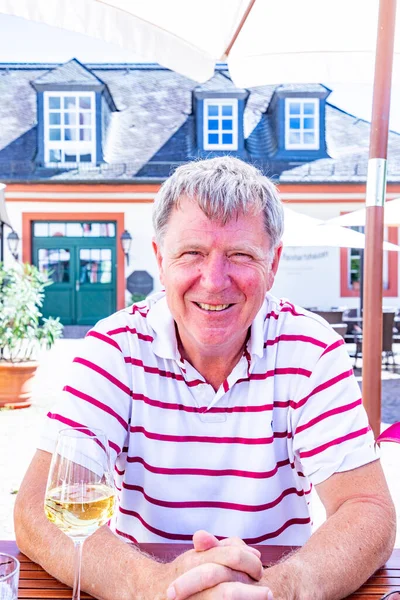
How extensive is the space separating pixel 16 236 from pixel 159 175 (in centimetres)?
388

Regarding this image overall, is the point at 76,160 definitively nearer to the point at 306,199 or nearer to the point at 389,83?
the point at 306,199

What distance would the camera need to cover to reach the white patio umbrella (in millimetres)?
3320

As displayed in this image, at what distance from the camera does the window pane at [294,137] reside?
55.5 ft

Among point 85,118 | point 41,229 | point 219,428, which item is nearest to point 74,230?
point 41,229

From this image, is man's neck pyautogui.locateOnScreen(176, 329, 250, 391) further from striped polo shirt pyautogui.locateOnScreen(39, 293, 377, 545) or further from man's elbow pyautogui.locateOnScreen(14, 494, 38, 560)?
man's elbow pyautogui.locateOnScreen(14, 494, 38, 560)

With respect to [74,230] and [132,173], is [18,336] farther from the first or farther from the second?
[132,173]

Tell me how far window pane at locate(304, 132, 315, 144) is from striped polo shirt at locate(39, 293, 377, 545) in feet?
52.3

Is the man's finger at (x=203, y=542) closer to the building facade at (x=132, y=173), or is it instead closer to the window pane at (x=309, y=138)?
the building facade at (x=132, y=173)

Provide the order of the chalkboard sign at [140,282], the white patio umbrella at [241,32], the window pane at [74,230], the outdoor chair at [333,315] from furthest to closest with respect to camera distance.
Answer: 1. the window pane at [74,230]
2. the chalkboard sign at [140,282]
3. the outdoor chair at [333,315]
4. the white patio umbrella at [241,32]

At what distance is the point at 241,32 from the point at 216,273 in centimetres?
220

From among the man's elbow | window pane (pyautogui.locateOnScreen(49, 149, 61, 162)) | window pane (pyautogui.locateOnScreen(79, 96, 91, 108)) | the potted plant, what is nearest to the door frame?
window pane (pyautogui.locateOnScreen(49, 149, 61, 162))

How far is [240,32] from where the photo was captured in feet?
11.4

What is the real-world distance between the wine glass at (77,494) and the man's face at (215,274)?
62 cm

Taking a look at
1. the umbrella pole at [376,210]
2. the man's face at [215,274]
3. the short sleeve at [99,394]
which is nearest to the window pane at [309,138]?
the umbrella pole at [376,210]
